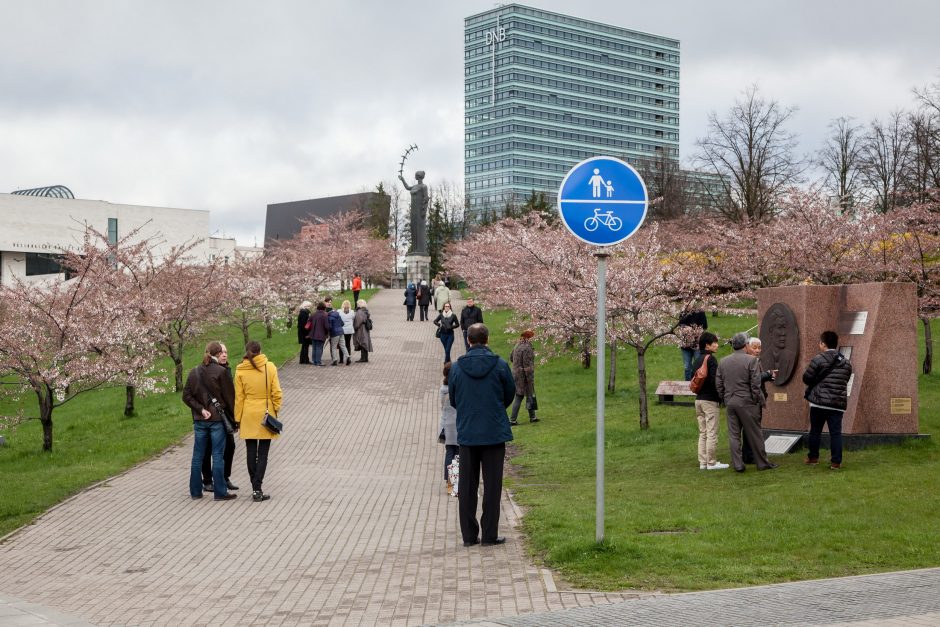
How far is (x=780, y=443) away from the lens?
1297 centimetres

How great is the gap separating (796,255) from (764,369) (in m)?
14.1

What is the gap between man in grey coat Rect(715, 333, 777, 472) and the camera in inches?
463

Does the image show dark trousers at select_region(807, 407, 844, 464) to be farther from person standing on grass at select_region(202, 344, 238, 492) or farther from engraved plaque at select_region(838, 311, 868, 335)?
person standing on grass at select_region(202, 344, 238, 492)

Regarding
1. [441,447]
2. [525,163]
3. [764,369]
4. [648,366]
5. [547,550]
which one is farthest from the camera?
[525,163]

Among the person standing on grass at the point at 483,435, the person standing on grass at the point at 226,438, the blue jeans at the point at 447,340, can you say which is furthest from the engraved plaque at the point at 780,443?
the blue jeans at the point at 447,340

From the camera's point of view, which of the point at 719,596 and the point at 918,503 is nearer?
the point at 719,596

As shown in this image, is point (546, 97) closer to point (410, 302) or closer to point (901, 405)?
point (410, 302)

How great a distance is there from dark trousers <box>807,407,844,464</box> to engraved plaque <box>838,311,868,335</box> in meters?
1.61

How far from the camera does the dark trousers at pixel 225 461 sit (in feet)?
39.1

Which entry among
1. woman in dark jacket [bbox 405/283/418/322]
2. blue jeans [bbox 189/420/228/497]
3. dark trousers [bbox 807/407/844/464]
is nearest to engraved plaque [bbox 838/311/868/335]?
dark trousers [bbox 807/407/844/464]

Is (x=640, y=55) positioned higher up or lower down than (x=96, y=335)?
higher up

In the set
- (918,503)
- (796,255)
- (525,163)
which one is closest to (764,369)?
(918,503)

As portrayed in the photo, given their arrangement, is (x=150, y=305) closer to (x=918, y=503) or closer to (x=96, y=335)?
(x=96, y=335)

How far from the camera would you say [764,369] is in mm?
13625
